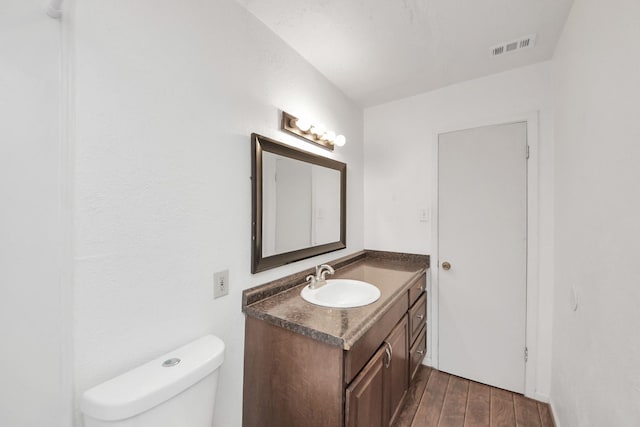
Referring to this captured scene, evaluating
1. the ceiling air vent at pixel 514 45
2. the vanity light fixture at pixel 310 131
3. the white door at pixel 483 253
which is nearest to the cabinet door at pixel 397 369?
the white door at pixel 483 253

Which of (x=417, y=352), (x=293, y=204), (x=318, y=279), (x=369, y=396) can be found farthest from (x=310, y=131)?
(x=417, y=352)

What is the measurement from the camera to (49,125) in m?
0.73

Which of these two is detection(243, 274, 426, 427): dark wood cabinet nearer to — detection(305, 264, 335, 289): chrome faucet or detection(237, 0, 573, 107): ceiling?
detection(305, 264, 335, 289): chrome faucet

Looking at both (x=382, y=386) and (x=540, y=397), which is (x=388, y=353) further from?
(x=540, y=397)

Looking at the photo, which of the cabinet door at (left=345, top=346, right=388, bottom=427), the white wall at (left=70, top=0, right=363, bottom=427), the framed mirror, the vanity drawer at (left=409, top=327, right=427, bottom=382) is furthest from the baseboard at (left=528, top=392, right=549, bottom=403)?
the white wall at (left=70, top=0, right=363, bottom=427)

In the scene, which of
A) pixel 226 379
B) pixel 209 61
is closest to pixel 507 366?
pixel 226 379

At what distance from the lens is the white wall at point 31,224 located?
67 centimetres

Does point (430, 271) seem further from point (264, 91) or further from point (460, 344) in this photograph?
point (264, 91)

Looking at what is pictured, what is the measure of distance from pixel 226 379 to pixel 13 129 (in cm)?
119

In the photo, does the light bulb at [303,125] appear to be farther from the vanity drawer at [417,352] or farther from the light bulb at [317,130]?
the vanity drawer at [417,352]

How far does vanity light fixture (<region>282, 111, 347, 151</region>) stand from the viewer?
5.09 feet

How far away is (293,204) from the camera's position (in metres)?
1.63

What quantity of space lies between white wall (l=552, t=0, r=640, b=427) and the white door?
386 mm

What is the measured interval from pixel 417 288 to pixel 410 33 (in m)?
1.69
